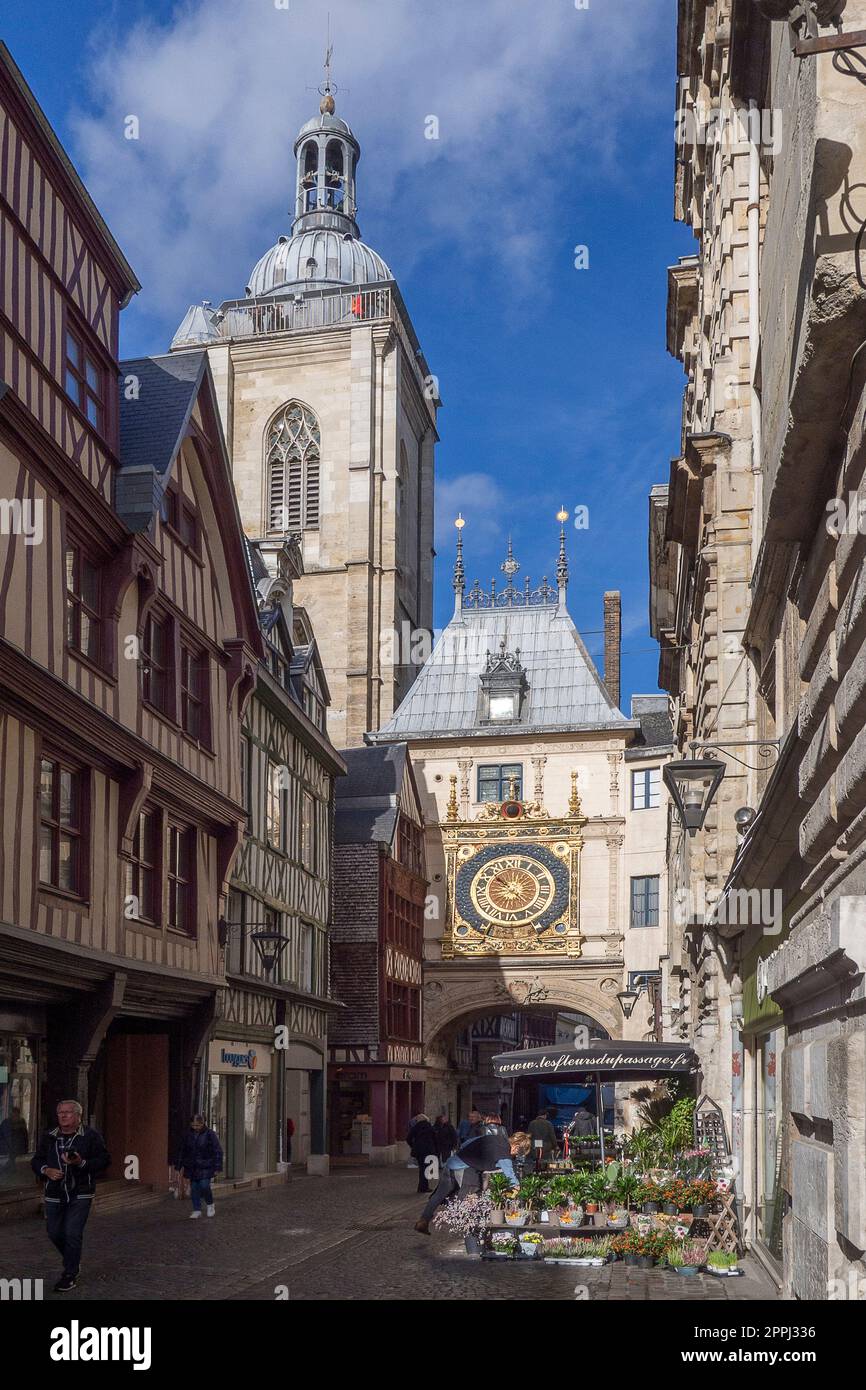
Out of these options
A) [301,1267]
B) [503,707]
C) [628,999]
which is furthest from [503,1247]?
[503,707]

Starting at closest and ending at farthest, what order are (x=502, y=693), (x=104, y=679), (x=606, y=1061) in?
1. (x=104, y=679)
2. (x=606, y=1061)
3. (x=502, y=693)

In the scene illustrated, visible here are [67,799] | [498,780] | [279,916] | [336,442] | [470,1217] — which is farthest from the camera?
[336,442]

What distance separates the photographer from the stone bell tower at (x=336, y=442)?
185ft

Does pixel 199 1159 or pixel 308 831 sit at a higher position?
pixel 308 831

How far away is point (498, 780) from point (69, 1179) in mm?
33457

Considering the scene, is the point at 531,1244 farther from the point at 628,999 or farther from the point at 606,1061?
the point at 628,999

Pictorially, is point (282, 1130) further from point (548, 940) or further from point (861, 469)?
point (861, 469)

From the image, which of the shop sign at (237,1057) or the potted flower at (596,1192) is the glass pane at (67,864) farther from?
the shop sign at (237,1057)

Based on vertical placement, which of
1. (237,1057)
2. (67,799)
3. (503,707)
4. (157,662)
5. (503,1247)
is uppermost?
(503,707)

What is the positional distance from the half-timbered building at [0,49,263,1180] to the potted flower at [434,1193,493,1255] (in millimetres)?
4576

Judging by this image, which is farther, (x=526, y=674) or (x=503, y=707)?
(x=526, y=674)

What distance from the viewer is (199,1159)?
19094 millimetres

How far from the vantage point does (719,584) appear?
640 inches
